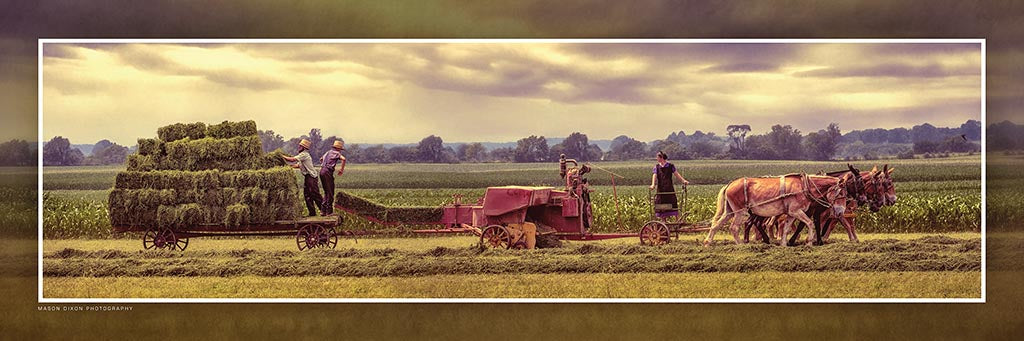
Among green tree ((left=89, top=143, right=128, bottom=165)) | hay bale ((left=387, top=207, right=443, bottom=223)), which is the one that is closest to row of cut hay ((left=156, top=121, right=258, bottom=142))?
green tree ((left=89, top=143, right=128, bottom=165))

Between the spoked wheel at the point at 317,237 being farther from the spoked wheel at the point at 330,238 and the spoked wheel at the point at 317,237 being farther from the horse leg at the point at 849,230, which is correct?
the horse leg at the point at 849,230

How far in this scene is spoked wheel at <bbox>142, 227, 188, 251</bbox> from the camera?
973 cm

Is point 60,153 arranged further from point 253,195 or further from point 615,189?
point 615,189

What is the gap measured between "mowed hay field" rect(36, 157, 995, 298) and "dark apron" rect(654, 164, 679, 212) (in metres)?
0.15

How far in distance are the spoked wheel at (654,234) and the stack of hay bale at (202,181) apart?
392 centimetres

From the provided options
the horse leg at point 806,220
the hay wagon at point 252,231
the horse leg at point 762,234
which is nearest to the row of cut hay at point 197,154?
the hay wagon at point 252,231

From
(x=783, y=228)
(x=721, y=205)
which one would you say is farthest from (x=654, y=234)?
(x=783, y=228)

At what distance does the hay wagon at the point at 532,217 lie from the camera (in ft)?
31.9

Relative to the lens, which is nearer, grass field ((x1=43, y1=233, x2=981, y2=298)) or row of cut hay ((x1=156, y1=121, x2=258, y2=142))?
grass field ((x1=43, y1=233, x2=981, y2=298))

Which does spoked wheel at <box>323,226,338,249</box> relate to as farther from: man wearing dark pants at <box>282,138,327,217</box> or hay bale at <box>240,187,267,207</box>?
hay bale at <box>240,187,267,207</box>

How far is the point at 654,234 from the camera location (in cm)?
989

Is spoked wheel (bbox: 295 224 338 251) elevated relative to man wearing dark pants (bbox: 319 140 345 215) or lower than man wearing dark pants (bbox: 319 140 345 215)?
lower

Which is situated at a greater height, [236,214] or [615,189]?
[615,189]

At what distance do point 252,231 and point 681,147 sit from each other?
4.83 m
